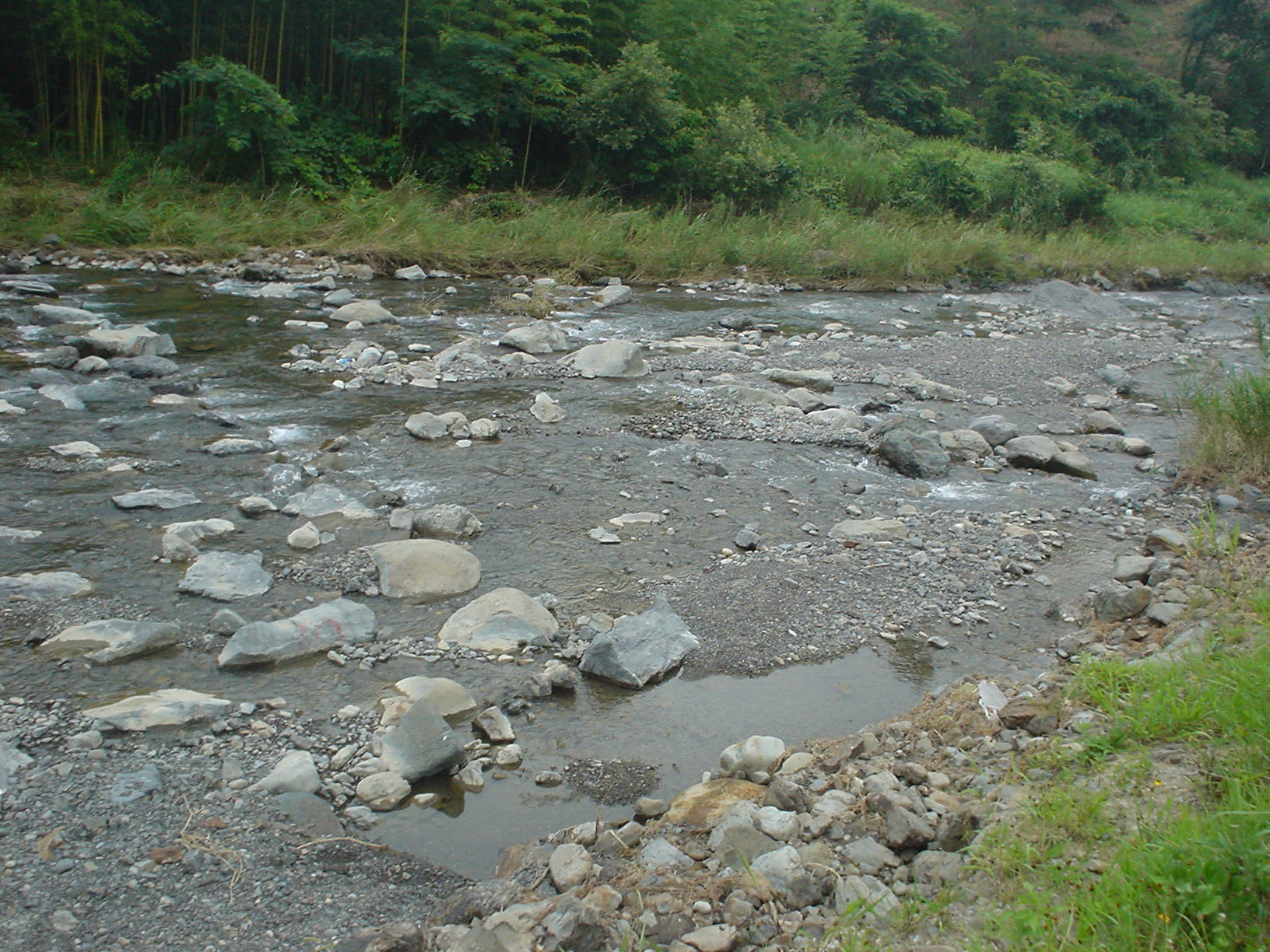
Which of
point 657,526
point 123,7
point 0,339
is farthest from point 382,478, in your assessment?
point 123,7

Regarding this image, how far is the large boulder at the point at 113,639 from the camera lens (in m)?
2.92

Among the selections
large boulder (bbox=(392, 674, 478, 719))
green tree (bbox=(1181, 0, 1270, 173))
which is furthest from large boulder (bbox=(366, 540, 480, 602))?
green tree (bbox=(1181, 0, 1270, 173))

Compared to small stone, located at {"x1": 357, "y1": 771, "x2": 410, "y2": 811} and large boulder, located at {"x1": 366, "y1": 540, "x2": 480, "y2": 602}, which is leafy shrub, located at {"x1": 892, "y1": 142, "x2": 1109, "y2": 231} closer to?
large boulder, located at {"x1": 366, "y1": 540, "x2": 480, "y2": 602}

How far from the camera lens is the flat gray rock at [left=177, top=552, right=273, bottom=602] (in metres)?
3.37

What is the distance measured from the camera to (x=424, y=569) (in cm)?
355

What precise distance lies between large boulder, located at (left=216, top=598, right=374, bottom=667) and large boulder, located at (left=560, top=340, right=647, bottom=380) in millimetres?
3741

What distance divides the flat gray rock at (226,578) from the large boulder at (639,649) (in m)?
1.28

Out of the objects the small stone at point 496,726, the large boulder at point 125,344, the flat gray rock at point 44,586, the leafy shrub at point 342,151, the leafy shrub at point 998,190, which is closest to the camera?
the small stone at point 496,726

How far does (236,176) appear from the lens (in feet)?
39.7

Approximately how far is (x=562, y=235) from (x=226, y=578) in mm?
8718

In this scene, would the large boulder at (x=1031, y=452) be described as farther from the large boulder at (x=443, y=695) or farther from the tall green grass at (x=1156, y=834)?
the large boulder at (x=443, y=695)

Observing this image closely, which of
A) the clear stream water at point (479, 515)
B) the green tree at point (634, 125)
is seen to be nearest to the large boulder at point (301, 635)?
the clear stream water at point (479, 515)

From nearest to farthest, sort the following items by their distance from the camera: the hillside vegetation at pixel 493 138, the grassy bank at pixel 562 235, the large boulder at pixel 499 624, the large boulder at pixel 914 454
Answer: the large boulder at pixel 499 624 → the large boulder at pixel 914 454 → the grassy bank at pixel 562 235 → the hillside vegetation at pixel 493 138

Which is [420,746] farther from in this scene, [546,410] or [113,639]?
[546,410]
